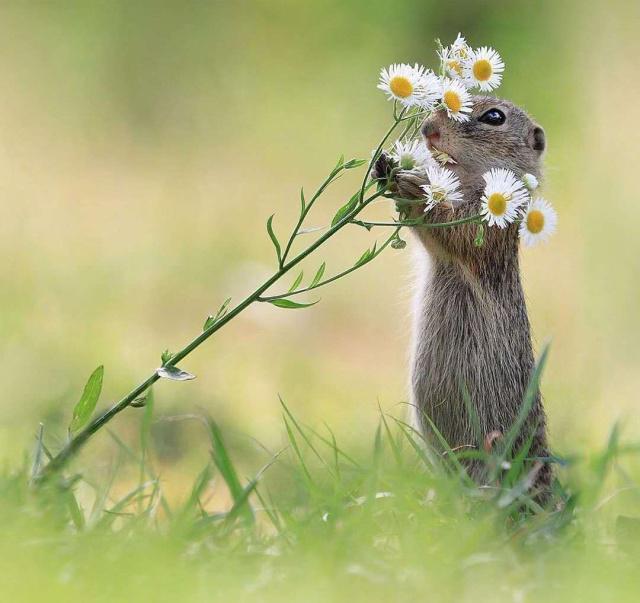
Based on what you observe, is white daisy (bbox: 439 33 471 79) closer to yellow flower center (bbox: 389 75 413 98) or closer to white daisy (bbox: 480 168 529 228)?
yellow flower center (bbox: 389 75 413 98)

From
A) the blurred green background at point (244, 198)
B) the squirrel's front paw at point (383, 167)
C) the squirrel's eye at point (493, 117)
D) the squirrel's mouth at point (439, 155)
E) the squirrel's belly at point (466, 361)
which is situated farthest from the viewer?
the blurred green background at point (244, 198)

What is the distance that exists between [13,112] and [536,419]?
6515mm

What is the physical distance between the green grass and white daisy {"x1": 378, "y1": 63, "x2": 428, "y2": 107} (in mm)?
920

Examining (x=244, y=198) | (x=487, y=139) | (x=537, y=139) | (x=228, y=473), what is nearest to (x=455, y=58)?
(x=487, y=139)

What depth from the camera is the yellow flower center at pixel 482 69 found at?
336cm

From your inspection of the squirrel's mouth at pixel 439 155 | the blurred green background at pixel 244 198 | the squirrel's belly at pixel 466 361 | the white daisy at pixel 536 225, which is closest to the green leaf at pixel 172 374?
the white daisy at pixel 536 225

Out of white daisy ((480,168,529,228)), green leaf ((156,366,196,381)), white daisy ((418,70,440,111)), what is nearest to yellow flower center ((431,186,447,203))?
white daisy ((480,168,529,228))

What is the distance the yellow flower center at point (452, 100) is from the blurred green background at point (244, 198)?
5.30 ft

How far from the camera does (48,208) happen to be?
27.9 feet

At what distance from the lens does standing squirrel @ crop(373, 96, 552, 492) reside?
13.3 feet

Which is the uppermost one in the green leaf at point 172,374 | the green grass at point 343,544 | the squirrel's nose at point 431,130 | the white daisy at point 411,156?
the squirrel's nose at point 431,130

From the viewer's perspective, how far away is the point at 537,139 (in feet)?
15.7

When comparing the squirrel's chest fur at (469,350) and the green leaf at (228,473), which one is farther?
the squirrel's chest fur at (469,350)

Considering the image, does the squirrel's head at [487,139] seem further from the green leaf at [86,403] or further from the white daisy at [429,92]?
the green leaf at [86,403]
